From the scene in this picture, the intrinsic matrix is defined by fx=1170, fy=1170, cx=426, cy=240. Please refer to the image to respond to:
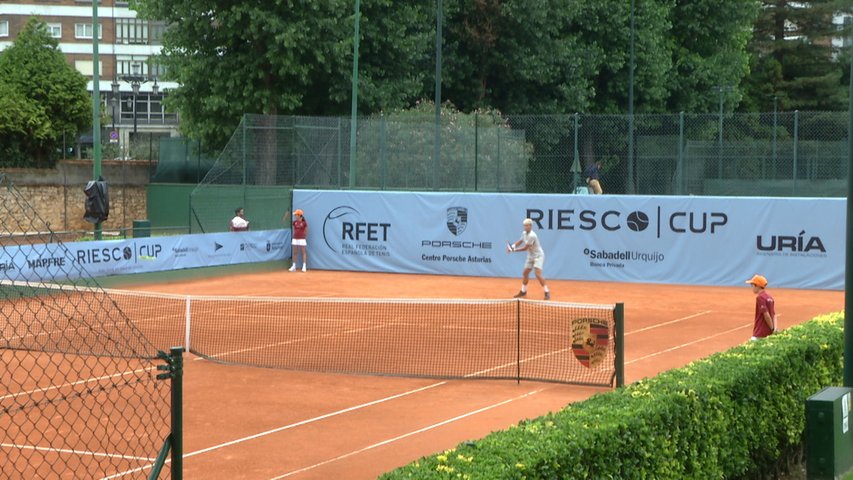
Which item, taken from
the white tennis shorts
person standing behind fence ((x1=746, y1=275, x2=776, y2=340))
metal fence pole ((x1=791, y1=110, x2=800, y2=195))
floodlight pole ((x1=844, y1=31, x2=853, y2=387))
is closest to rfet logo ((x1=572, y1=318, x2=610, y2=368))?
person standing behind fence ((x1=746, y1=275, x2=776, y2=340))

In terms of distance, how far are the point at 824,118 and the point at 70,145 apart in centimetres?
3165

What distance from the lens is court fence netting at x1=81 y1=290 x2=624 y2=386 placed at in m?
15.0

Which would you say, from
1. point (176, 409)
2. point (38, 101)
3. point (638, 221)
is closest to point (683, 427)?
point (176, 409)

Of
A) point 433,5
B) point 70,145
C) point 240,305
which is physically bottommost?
point 240,305

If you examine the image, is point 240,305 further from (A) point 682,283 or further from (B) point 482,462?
(B) point 482,462

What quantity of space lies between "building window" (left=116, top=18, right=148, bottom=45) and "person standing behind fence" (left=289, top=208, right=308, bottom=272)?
1763 inches

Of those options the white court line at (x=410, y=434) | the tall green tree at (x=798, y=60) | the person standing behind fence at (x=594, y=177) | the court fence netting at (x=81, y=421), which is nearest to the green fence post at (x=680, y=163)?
the person standing behind fence at (x=594, y=177)

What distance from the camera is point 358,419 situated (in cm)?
1263

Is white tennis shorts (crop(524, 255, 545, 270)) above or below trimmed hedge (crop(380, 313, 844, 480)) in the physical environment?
below

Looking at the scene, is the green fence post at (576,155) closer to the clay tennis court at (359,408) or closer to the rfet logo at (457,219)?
the rfet logo at (457,219)

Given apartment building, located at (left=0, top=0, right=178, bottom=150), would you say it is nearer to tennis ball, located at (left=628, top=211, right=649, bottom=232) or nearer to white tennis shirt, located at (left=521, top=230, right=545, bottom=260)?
tennis ball, located at (left=628, top=211, right=649, bottom=232)

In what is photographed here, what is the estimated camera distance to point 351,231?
3108 cm

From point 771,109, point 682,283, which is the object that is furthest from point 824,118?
point 771,109

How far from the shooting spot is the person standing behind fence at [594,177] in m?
31.2
